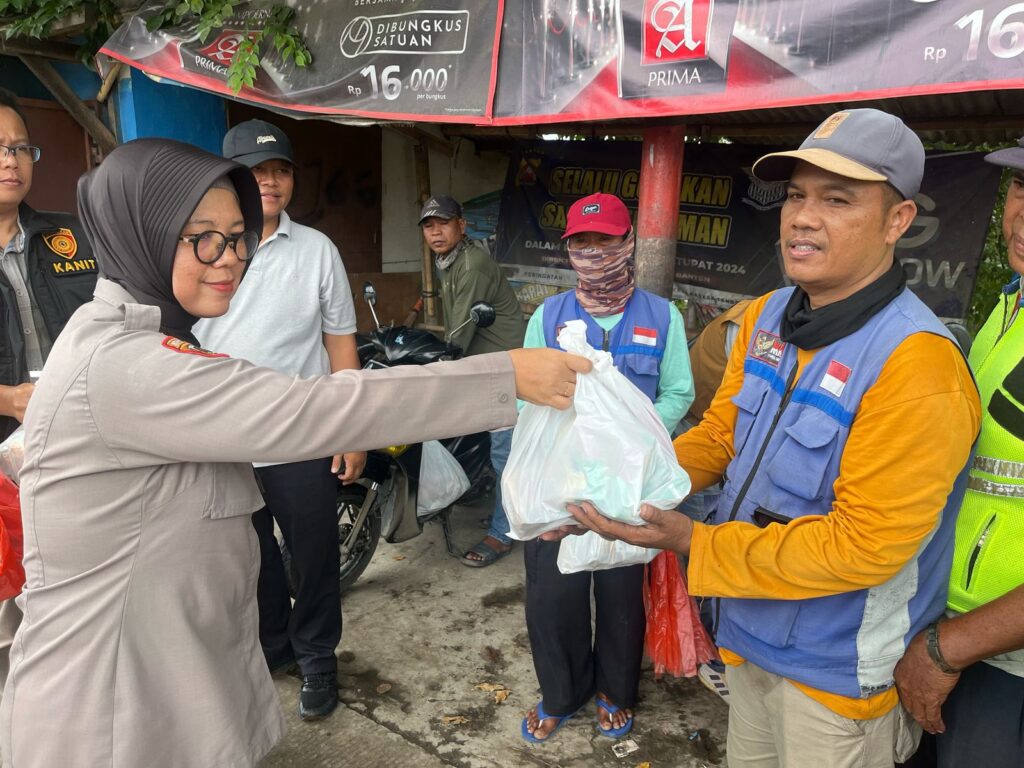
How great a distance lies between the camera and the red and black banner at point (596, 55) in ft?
8.16

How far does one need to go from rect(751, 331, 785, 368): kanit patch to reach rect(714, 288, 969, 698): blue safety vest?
1.0 inches

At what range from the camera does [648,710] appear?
9.48 feet

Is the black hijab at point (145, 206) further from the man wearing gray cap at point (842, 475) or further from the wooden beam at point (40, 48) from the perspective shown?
the wooden beam at point (40, 48)

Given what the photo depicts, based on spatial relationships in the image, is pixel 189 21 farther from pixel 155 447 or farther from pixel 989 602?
pixel 989 602

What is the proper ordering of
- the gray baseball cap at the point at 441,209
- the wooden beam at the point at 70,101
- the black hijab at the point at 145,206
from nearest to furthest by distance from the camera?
1. the black hijab at the point at 145,206
2. the gray baseball cap at the point at 441,209
3. the wooden beam at the point at 70,101

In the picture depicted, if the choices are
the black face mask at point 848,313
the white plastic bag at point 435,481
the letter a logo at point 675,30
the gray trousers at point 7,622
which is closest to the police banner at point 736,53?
the letter a logo at point 675,30

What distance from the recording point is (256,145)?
2678 millimetres

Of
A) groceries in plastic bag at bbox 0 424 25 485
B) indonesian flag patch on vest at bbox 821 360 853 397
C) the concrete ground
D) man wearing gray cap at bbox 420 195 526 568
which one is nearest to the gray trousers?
groceries in plastic bag at bbox 0 424 25 485

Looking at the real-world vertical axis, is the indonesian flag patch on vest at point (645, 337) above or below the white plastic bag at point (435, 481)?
above

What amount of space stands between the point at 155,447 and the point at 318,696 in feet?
6.53

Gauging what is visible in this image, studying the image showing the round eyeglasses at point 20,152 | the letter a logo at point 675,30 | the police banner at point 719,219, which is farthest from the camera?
the police banner at point 719,219

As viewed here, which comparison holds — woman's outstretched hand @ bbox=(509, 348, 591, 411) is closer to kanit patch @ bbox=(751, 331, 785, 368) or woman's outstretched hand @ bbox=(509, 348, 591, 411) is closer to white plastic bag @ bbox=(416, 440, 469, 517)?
kanit patch @ bbox=(751, 331, 785, 368)

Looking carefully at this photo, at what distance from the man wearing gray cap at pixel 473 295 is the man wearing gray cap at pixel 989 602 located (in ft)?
9.36

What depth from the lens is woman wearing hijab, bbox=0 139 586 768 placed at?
1.21 meters
